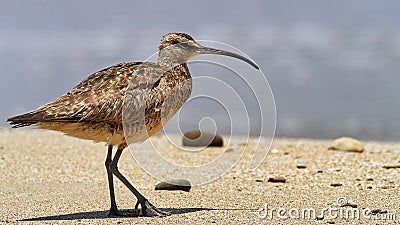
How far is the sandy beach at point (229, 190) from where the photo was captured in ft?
24.8

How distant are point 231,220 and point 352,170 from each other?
4.38 m

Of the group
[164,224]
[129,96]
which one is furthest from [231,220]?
[129,96]

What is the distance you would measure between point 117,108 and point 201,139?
23.7ft

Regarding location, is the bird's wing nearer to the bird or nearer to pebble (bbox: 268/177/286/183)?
the bird

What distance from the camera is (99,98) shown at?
7473 millimetres

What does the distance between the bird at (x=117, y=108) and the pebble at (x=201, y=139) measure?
6.08 m

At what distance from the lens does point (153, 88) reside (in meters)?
7.75

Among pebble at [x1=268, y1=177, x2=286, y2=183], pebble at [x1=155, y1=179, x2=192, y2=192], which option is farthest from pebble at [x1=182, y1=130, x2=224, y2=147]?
pebble at [x1=155, y1=179, x2=192, y2=192]

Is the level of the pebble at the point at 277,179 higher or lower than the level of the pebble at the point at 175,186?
higher

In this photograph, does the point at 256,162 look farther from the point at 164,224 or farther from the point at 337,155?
the point at 164,224

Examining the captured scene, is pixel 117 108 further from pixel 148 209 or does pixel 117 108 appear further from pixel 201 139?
pixel 201 139

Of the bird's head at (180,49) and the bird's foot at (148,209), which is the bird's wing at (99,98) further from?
the bird's foot at (148,209)

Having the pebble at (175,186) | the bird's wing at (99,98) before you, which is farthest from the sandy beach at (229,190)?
the bird's wing at (99,98)

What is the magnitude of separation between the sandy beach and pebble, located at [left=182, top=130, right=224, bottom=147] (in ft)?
2.50
